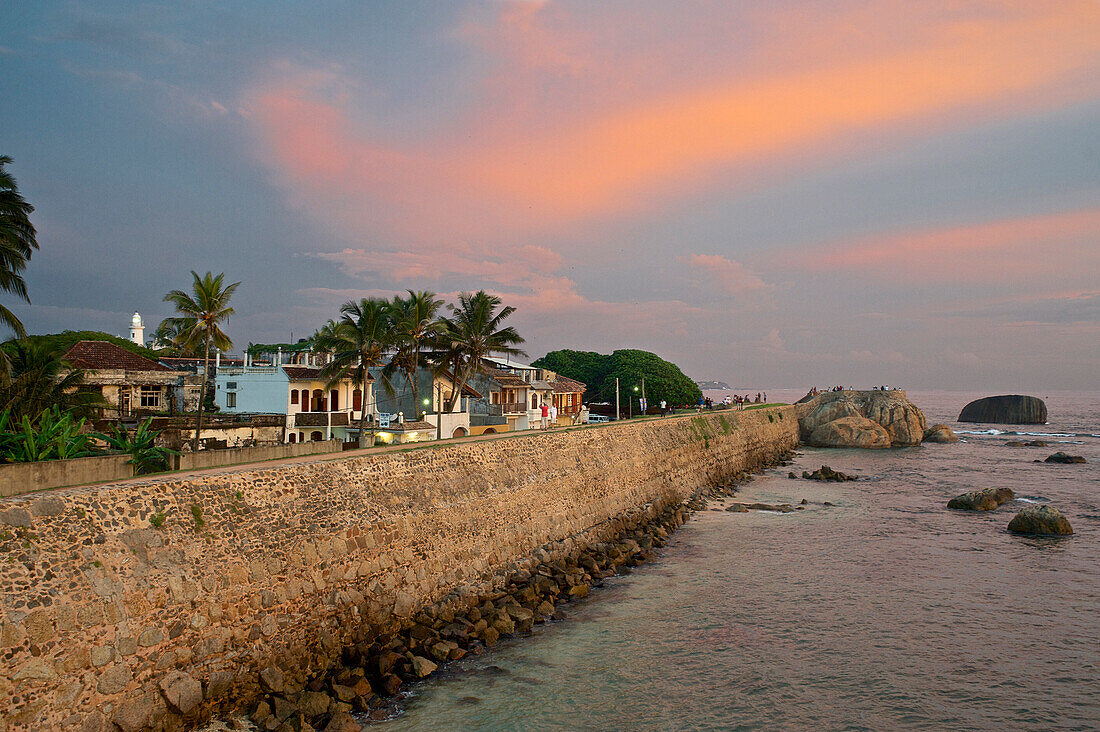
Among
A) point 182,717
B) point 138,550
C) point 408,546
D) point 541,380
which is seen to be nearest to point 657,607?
point 408,546

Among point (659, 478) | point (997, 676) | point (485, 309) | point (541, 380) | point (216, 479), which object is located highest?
point (485, 309)

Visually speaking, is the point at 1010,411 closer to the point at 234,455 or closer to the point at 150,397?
the point at 150,397

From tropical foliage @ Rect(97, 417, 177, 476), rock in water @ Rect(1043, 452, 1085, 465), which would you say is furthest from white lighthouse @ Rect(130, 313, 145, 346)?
rock in water @ Rect(1043, 452, 1085, 465)

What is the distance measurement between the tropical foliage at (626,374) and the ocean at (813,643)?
49.1 m

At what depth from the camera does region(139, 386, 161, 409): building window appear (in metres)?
42.4

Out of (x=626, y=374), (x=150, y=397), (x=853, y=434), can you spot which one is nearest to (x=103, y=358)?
(x=150, y=397)

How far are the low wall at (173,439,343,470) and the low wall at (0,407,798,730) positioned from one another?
338 cm

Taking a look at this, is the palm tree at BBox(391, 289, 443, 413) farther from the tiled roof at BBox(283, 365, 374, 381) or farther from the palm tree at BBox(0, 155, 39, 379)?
the palm tree at BBox(0, 155, 39, 379)

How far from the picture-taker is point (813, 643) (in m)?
Answer: 16.8

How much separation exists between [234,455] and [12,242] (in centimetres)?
1308

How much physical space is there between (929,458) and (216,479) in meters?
65.7

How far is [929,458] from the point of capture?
6153 centimetres

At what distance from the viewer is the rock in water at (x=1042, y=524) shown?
94.1 ft

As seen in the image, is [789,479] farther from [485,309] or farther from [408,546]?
[408,546]
